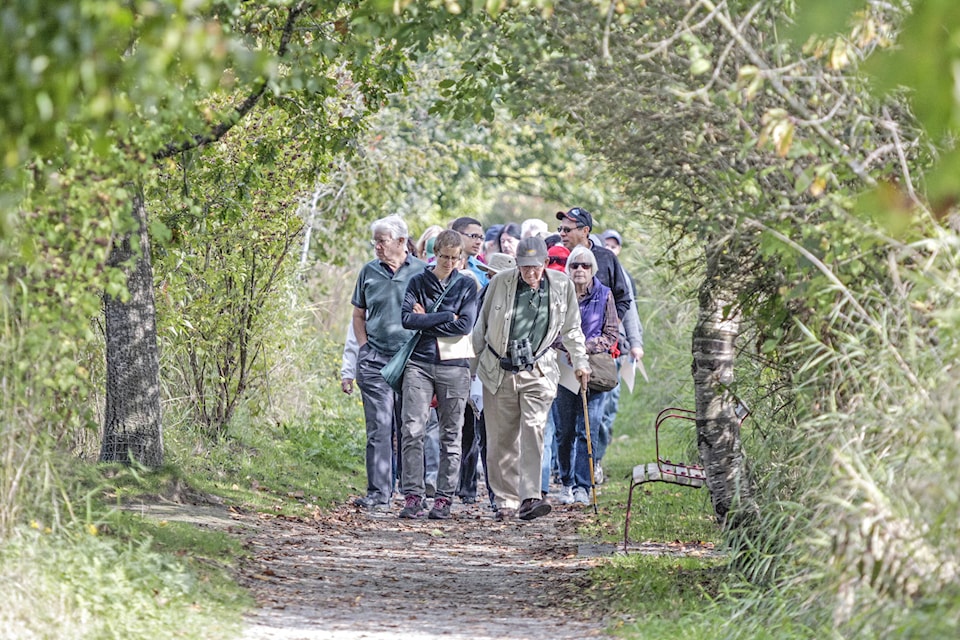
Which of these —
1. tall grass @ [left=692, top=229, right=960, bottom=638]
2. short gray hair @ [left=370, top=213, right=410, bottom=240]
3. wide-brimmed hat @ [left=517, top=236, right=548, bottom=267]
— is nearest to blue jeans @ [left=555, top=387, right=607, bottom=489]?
wide-brimmed hat @ [left=517, top=236, right=548, bottom=267]

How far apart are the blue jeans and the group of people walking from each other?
1 centimetres

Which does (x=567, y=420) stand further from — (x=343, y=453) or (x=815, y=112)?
(x=815, y=112)

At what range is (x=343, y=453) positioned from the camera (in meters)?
14.2

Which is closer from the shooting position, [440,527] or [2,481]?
[2,481]

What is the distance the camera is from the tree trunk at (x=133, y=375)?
9688 millimetres

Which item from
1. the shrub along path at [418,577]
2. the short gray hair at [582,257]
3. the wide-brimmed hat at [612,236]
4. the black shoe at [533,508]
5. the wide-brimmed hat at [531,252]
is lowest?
the shrub along path at [418,577]

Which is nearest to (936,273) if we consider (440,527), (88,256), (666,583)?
(666,583)

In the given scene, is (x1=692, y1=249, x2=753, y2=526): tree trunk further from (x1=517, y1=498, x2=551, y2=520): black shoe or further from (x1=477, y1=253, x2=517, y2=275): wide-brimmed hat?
(x1=477, y1=253, x2=517, y2=275): wide-brimmed hat

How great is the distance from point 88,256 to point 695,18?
314cm

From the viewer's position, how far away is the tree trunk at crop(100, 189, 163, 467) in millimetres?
9688

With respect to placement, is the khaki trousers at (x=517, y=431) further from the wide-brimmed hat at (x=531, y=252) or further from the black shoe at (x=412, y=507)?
the wide-brimmed hat at (x=531, y=252)

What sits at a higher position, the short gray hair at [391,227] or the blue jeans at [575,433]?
the short gray hair at [391,227]

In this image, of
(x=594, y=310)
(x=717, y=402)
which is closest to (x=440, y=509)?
(x=594, y=310)

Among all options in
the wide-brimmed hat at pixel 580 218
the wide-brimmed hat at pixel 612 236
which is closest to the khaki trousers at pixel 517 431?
the wide-brimmed hat at pixel 580 218
